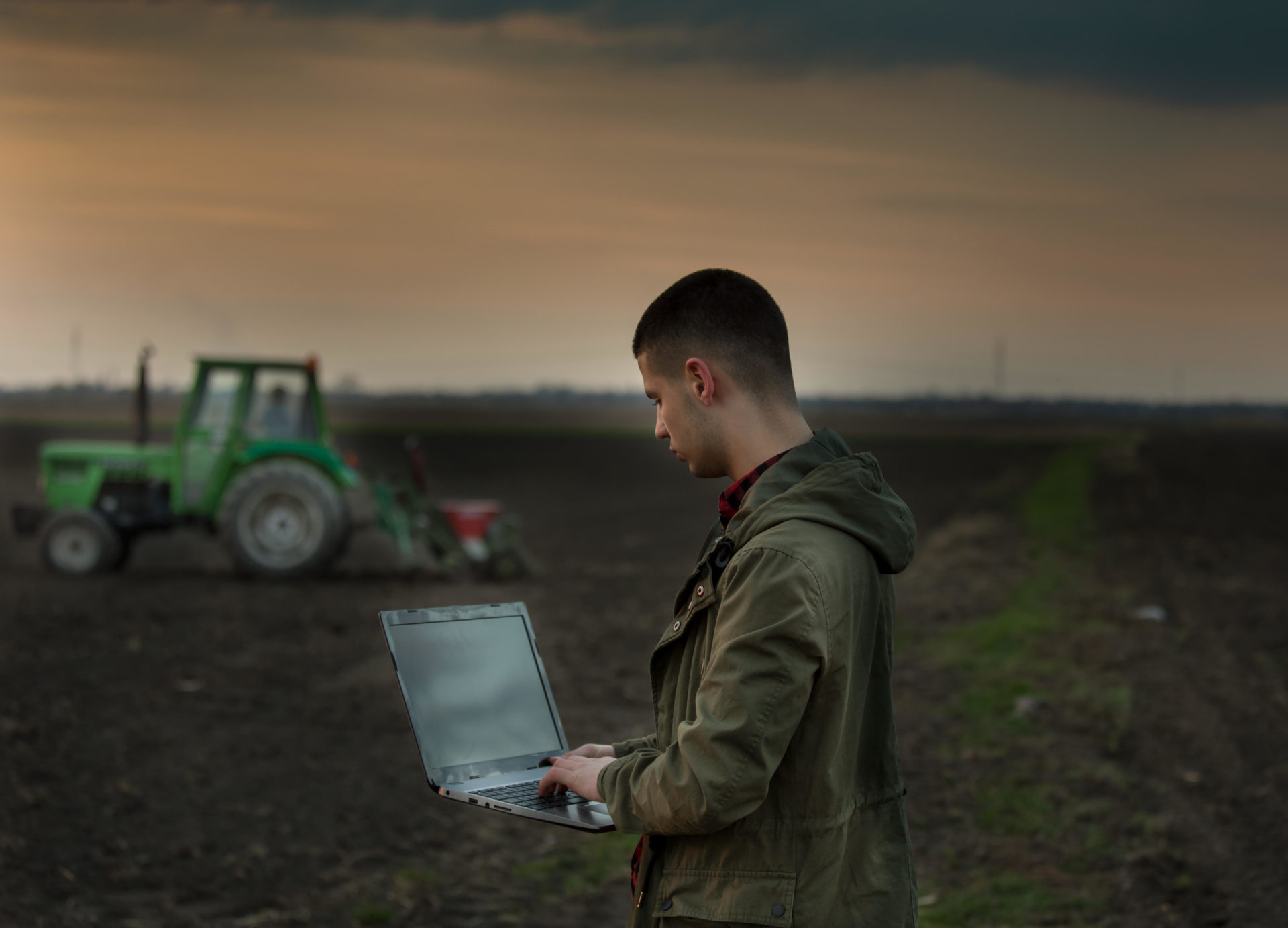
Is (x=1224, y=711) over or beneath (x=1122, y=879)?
beneath

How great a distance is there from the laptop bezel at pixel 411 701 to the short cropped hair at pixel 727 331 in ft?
2.29

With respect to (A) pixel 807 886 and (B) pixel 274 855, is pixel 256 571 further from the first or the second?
(A) pixel 807 886

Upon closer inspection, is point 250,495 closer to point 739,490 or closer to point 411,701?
point 411,701

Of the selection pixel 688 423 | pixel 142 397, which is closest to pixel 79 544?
pixel 142 397

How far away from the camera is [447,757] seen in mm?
2637

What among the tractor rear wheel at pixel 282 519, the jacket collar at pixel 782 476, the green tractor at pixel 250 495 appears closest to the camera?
the jacket collar at pixel 782 476

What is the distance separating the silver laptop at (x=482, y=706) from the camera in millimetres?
2559

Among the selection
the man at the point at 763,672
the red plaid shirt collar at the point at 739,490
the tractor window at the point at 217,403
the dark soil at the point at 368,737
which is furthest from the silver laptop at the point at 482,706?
the tractor window at the point at 217,403

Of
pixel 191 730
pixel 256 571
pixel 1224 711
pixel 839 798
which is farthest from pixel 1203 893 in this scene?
pixel 256 571

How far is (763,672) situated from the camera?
2062 mm

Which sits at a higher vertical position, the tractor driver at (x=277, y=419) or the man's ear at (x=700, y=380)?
the man's ear at (x=700, y=380)

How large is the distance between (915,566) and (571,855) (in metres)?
10.8

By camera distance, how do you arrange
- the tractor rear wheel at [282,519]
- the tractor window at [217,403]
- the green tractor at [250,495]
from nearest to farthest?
the tractor rear wheel at [282,519], the green tractor at [250,495], the tractor window at [217,403]

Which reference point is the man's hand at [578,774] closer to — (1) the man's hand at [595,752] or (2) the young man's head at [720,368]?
(1) the man's hand at [595,752]
